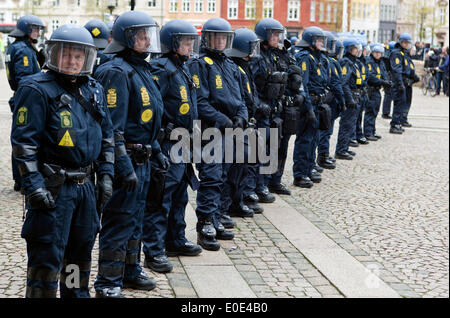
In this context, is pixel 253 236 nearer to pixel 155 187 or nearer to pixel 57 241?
pixel 155 187

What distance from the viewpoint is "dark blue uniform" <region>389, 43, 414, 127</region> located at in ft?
53.8

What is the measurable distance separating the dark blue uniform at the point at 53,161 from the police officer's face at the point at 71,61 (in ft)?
0.29

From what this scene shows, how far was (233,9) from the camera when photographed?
7112 centimetres

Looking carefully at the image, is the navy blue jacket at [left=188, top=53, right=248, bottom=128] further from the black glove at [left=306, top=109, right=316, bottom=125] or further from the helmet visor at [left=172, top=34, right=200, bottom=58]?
the black glove at [left=306, top=109, right=316, bottom=125]

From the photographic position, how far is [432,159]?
519 inches

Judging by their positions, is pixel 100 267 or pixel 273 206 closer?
pixel 100 267

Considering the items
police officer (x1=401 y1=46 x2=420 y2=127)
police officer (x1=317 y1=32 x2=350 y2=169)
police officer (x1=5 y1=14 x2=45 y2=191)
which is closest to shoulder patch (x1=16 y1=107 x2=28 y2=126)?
police officer (x1=5 y1=14 x2=45 y2=191)

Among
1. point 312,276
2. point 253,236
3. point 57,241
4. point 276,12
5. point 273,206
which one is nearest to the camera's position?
point 57,241

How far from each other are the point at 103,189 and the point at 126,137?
2.52 ft

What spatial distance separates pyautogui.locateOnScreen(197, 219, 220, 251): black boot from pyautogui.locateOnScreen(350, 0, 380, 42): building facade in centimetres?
7137

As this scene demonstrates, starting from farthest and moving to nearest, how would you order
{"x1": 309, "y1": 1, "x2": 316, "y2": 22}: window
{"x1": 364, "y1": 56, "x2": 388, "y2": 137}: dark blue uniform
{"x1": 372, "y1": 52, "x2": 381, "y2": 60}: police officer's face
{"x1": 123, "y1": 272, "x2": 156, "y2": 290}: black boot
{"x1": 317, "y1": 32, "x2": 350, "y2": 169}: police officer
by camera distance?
1. {"x1": 309, "y1": 1, "x2": 316, "y2": 22}: window
2. {"x1": 372, "y1": 52, "x2": 381, "y2": 60}: police officer's face
3. {"x1": 364, "y1": 56, "x2": 388, "y2": 137}: dark blue uniform
4. {"x1": 317, "y1": 32, "x2": 350, "y2": 169}: police officer
5. {"x1": 123, "y1": 272, "x2": 156, "y2": 290}: black boot
